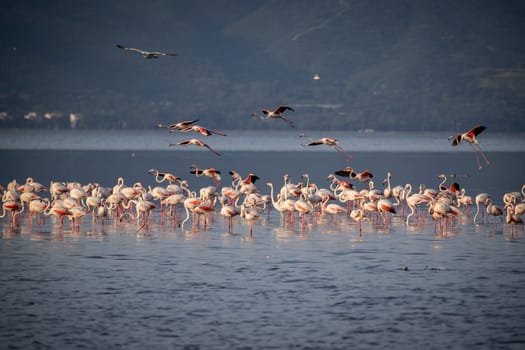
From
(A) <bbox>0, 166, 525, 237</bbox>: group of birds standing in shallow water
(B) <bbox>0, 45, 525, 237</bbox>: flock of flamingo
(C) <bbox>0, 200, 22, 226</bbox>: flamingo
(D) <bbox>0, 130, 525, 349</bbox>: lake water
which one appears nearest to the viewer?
(D) <bbox>0, 130, 525, 349</bbox>: lake water

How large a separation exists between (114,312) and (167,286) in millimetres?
2376

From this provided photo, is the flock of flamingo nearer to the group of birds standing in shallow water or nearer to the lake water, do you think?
the group of birds standing in shallow water

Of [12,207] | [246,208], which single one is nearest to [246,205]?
[246,208]

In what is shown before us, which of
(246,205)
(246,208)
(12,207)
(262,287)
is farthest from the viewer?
(246,205)

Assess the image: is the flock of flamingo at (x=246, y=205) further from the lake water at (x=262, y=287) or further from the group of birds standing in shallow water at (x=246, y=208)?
the lake water at (x=262, y=287)

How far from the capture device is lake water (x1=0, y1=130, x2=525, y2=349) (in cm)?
1662

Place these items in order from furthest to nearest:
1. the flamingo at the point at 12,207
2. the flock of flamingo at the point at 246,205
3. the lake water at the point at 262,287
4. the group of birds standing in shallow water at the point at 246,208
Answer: the flamingo at the point at 12,207 < the group of birds standing in shallow water at the point at 246,208 < the flock of flamingo at the point at 246,205 < the lake water at the point at 262,287

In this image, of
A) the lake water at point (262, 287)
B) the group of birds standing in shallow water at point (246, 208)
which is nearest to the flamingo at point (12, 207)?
the group of birds standing in shallow water at point (246, 208)

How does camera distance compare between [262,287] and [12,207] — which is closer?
[262,287]

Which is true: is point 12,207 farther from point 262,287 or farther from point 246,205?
point 262,287

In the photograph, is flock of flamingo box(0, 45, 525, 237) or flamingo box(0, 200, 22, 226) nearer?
flock of flamingo box(0, 45, 525, 237)

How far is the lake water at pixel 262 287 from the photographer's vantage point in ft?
54.5

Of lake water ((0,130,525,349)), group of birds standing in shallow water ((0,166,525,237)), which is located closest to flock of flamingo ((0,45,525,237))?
group of birds standing in shallow water ((0,166,525,237))

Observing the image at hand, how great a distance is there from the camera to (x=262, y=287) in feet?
66.2
